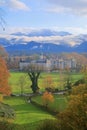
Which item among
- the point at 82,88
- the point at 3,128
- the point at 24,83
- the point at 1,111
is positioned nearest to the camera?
the point at 3,128

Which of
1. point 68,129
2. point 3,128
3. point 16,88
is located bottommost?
point 16,88

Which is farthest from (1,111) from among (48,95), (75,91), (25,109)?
(48,95)

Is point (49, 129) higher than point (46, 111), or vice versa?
point (49, 129)

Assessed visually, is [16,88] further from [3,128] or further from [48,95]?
[3,128]

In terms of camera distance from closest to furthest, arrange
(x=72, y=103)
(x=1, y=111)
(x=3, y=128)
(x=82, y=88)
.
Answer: (x=3, y=128) → (x=72, y=103) → (x=82, y=88) → (x=1, y=111)

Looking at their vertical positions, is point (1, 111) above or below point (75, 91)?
below

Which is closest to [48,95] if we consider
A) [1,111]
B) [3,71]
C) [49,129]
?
[3,71]

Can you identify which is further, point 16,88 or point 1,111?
point 16,88

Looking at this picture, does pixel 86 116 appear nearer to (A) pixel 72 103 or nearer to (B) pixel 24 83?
(A) pixel 72 103

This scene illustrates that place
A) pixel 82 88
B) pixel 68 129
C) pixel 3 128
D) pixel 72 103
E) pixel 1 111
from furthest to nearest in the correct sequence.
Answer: pixel 1 111 < pixel 82 88 < pixel 72 103 < pixel 68 129 < pixel 3 128
